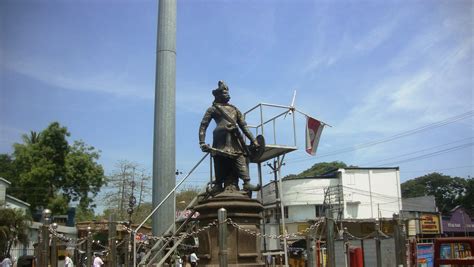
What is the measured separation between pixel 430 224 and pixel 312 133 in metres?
30.5

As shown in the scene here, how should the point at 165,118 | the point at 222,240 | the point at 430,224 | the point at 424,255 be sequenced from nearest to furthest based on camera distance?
the point at 222,240, the point at 165,118, the point at 424,255, the point at 430,224

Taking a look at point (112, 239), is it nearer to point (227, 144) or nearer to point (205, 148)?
point (205, 148)

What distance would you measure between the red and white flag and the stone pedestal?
4.83m

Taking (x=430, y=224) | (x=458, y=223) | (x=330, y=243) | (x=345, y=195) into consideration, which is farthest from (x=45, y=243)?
(x=458, y=223)

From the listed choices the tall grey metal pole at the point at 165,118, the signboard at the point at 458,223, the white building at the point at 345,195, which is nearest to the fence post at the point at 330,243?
the tall grey metal pole at the point at 165,118

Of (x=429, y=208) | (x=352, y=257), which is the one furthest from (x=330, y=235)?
(x=429, y=208)

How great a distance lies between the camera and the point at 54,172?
3466cm

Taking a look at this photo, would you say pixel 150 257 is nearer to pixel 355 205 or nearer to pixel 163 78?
pixel 163 78

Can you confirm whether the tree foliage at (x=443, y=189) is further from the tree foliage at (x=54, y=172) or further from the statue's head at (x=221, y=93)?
the statue's head at (x=221, y=93)

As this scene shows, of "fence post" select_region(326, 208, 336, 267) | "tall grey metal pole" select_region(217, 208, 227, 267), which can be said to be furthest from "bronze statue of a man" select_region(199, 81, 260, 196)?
"tall grey metal pole" select_region(217, 208, 227, 267)

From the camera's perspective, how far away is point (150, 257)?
35.7ft

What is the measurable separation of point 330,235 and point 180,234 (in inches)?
136

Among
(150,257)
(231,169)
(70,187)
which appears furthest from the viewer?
(70,187)

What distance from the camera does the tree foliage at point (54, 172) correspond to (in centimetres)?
3422
